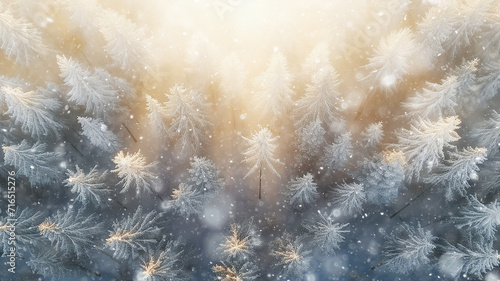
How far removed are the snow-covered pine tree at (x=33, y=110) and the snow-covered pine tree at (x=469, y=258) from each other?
30.7 m

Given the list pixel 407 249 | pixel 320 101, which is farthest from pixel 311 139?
pixel 407 249

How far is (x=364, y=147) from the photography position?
2277 cm

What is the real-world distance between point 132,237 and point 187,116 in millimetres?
8924

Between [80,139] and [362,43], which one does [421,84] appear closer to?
Result: [362,43]

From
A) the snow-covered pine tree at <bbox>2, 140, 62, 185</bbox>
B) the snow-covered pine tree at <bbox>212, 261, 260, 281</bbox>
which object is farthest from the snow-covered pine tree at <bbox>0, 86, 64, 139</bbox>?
the snow-covered pine tree at <bbox>212, 261, 260, 281</bbox>

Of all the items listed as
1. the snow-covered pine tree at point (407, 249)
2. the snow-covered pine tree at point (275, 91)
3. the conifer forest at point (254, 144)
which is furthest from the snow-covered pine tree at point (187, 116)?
the snow-covered pine tree at point (407, 249)

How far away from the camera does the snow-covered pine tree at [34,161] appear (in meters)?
20.8

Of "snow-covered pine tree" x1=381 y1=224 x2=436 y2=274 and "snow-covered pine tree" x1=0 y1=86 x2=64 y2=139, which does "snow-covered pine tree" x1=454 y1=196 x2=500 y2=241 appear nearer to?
"snow-covered pine tree" x1=381 y1=224 x2=436 y2=274

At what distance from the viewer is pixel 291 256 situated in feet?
60.6

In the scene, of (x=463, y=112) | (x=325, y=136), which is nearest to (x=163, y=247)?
(x=325, y=136)

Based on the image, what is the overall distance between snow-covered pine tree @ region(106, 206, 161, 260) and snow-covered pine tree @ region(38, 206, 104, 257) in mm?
2216

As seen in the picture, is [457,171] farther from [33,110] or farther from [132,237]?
[33,110]

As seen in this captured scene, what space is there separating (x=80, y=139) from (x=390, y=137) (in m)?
27.4

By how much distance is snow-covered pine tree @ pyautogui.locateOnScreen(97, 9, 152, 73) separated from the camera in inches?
→ 872
